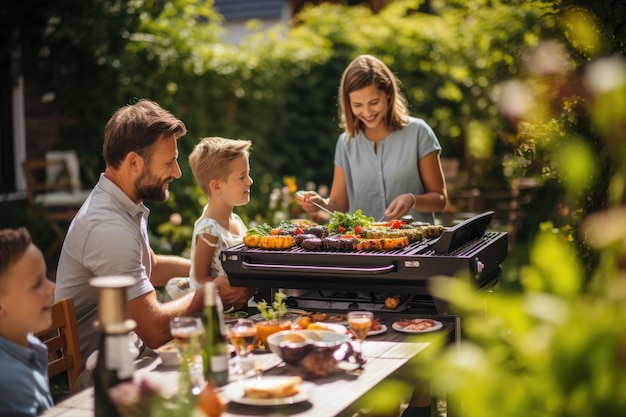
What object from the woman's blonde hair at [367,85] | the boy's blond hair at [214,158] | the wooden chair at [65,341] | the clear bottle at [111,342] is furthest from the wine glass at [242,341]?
the woman's blonde hair at [367,85]

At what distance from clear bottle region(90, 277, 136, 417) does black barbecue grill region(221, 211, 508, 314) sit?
137 centimetres

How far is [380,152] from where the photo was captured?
4.72 meters

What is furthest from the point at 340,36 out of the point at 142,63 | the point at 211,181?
the point at 211,181

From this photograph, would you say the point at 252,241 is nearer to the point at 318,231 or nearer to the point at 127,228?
the point at 318,231

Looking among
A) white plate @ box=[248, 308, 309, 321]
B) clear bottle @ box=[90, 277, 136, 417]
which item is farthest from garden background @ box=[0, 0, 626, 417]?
clear bottle @ box=[90, 277, 136, 417]

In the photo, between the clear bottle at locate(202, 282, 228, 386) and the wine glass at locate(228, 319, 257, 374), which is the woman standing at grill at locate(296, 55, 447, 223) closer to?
the wine glass at locate(228, 319, 257, 374)

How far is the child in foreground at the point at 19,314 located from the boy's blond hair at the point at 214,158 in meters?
1.55

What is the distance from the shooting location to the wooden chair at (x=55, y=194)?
892 centimetres

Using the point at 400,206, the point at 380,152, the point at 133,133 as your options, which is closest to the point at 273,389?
the point at 133,133

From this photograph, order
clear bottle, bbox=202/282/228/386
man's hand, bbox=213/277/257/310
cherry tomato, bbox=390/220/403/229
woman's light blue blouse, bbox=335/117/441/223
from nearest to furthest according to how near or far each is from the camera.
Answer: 1. clear bottle, bbox=202/282/228/386
2. man's hand, bbox=213/277/257/310
3. cherry tomato, bbox=390/220/403/229
4. woman's light blue blouse, bbox=335/117/441/223

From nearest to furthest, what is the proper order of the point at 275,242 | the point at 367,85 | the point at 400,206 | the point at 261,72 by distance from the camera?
the point at 275,242 < the point at 400,206 < the point at 367,85 < the point at 261,72

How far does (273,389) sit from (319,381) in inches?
11.4

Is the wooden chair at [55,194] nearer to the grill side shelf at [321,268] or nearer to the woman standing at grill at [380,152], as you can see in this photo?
the woman standing at grill at [380,152]

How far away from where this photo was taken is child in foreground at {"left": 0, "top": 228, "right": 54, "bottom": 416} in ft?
8.01
